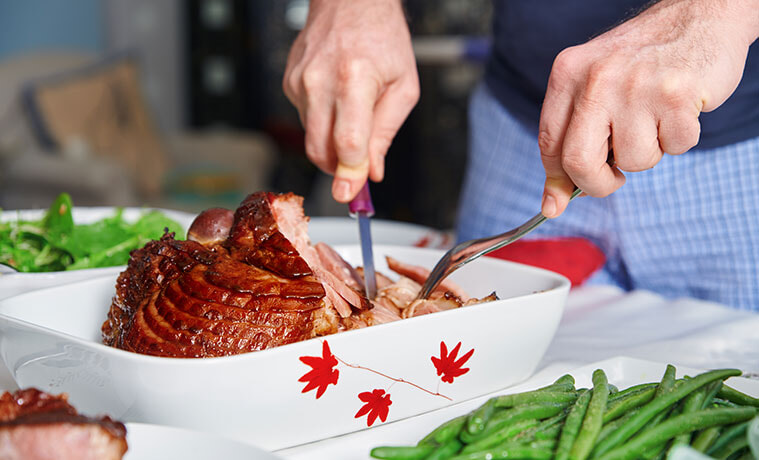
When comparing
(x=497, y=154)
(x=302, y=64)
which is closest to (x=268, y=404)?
(x=302, y=64)

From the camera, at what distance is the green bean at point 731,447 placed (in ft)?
2.28

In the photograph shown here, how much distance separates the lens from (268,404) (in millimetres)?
753

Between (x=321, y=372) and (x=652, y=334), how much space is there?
767 millimetres

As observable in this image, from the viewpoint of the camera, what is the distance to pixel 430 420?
0.74m

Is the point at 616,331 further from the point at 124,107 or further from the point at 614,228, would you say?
the point at 124,107

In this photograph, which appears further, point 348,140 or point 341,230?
point 341,230

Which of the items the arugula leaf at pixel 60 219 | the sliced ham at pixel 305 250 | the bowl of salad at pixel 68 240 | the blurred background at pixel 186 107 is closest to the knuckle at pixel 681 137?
the sliced ham at pixel 305 250

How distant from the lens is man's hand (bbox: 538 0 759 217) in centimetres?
90

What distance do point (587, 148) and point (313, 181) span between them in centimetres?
689

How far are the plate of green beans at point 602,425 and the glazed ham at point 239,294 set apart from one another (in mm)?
213

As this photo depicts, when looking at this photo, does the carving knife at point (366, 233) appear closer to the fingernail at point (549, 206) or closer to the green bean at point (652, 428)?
the fingernail at point (549, 206)

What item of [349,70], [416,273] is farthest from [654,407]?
[349,70]

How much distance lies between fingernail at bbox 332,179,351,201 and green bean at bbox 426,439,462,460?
1.98ft

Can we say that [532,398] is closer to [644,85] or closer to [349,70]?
[644,85]
